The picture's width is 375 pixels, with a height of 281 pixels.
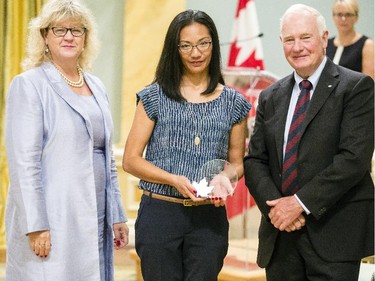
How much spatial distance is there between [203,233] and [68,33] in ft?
3.31

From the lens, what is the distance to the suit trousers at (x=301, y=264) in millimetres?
2875

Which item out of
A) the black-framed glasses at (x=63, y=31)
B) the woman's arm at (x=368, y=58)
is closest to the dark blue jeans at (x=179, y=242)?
the black-framed glasses at (x=63, y=31)

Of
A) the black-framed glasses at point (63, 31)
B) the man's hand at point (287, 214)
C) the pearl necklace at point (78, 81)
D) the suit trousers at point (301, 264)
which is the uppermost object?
the black-framed glasses at point (63, 31)

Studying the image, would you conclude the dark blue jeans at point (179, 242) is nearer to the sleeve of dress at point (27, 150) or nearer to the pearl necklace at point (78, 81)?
the sleeve of dress at point (27, 150)

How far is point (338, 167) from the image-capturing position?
2.81 m

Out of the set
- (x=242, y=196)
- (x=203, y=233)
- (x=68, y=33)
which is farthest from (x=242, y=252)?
(x=68, y=33)

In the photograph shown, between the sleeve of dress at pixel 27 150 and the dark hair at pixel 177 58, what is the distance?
531mm

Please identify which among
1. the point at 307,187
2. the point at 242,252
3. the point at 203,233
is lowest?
the point at 242,252

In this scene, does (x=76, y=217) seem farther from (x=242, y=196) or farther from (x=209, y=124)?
(x=242, y=196)

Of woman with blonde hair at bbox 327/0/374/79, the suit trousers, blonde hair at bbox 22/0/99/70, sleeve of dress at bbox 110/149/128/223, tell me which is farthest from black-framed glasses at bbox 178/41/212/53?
woman with blonde hair at bbox 327/0/374/79

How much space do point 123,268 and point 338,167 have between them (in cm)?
335

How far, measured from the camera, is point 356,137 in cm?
284

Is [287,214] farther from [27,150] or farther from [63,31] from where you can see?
[63,31]

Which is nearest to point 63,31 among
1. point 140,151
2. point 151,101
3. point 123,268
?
point 151,101
